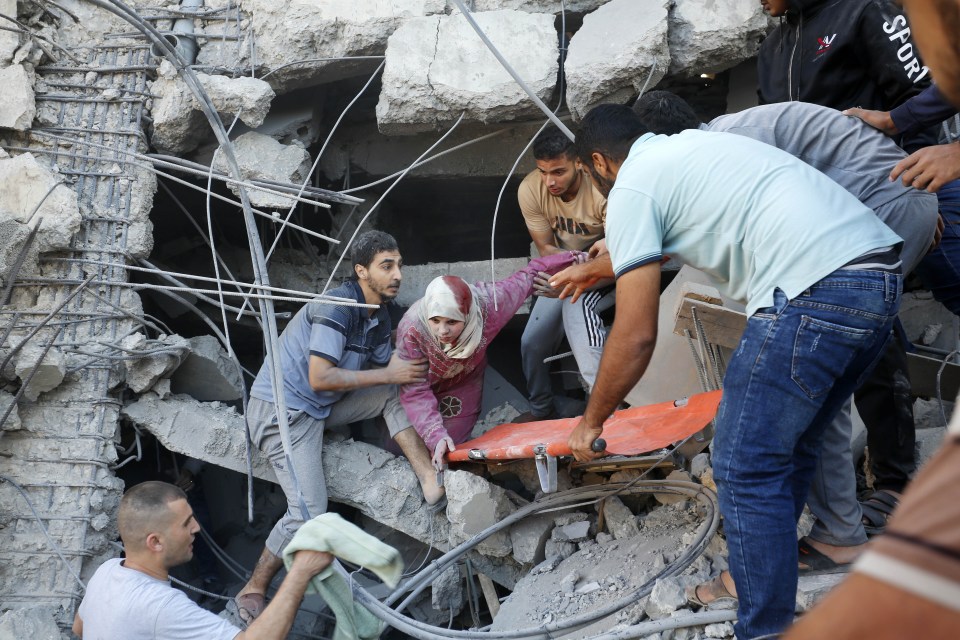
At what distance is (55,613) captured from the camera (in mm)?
4234

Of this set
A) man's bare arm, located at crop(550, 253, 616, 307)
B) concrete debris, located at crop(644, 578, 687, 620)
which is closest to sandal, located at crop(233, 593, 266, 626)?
concrete debris, located at crop(644, 578, 687, 620)

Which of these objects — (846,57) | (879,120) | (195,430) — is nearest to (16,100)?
(195,430)

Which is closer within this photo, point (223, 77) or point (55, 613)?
point (55, 613)

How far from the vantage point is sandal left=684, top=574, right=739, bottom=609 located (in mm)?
2969

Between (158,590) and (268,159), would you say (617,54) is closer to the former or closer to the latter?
(268,159)

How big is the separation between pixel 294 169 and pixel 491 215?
2.19 m

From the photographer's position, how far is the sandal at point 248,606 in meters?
4.52

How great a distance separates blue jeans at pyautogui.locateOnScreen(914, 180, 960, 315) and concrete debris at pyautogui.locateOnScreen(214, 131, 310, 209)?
334cm

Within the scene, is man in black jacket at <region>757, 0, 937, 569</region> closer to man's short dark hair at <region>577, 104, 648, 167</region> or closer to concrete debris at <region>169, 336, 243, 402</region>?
man's short dark hair at <region>577, 104, 648, 167</region>

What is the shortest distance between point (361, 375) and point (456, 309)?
622mm

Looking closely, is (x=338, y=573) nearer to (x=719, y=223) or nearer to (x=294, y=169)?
(x=719, y=223)

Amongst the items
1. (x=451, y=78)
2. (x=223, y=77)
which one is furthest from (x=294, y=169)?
(x=451, y=78)

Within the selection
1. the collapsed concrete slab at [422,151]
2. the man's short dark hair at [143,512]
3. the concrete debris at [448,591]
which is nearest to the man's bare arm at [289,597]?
the man's short dark hair at [143,512]

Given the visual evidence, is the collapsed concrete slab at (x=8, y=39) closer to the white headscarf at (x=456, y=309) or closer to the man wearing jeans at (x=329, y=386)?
the man wearing jeans at (x=329, y=386)
